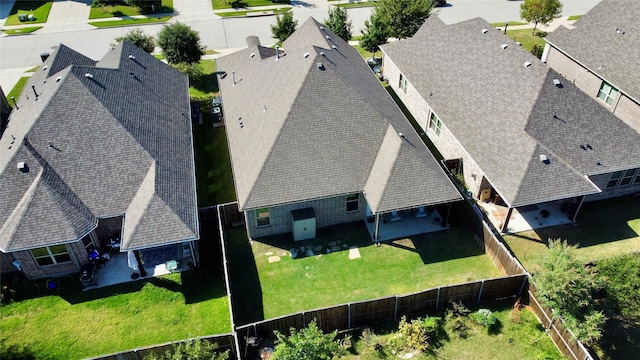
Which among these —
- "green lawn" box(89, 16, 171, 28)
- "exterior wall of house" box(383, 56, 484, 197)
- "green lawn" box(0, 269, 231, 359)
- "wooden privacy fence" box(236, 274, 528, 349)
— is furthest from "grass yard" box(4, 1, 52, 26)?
"wooden privacy fence" box(236, 274, 528, 349)

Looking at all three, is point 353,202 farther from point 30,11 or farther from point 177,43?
point 30,11

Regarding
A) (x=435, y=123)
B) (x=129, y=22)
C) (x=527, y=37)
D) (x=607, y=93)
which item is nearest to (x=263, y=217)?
(x=435, y=123)

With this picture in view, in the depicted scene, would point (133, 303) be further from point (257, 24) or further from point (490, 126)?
point (257, 24)

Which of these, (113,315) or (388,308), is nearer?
(388,308)

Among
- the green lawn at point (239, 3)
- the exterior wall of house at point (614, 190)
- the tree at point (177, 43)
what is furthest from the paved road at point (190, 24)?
the exterior wall of house at point (614, 190)

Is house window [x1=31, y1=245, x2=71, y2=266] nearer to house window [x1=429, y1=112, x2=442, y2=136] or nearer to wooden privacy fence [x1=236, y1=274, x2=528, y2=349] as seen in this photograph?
wooden privacy fence [x1=236, y1=274, x2=528, y2=349]

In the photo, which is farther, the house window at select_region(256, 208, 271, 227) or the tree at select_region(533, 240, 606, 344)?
the house window at select_region(256, 208, 271, 227)
